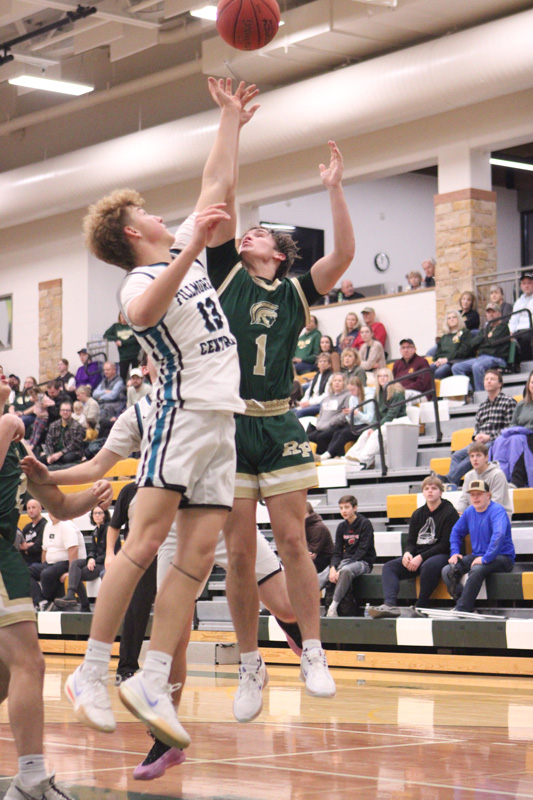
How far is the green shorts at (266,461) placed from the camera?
452 centimetres

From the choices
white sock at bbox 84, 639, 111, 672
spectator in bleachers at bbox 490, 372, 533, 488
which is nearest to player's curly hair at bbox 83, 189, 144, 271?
white sock at bbox 84, 639, 111, 672

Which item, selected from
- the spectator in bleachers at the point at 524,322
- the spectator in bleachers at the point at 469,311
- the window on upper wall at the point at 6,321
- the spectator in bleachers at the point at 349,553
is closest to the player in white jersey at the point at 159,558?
the spectator in bleachers at the point at 349,553

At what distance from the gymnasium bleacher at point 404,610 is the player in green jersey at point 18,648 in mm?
5606

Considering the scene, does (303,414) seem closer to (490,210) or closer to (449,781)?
(490,210)

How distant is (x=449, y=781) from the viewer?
420 cm

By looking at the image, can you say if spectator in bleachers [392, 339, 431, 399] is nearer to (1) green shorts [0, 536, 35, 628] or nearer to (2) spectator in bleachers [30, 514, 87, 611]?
(2) spectator in bleachers [30, 514, 87, 611]

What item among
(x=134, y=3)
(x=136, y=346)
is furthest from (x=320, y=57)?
(x=136, y=346)

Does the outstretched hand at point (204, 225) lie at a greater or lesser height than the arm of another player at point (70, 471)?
greater

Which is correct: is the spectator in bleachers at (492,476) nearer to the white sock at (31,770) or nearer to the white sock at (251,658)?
the white sock at (251,658)

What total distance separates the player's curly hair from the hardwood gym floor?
1.95m

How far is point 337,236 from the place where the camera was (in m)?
4.64

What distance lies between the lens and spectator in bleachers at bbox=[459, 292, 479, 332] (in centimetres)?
1521

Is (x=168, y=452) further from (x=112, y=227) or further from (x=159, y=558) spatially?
(x=159, y=558)

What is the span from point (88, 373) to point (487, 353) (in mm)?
8559
